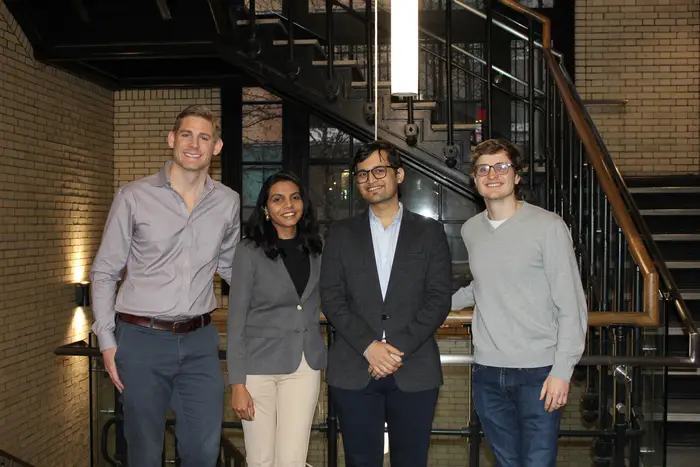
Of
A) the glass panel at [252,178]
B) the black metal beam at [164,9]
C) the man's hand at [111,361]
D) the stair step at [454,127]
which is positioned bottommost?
the man's hand at [111,361]

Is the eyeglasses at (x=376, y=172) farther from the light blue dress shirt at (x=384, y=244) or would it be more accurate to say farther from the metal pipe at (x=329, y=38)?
the metal pipe at (x=329, y=38)

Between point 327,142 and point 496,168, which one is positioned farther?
point 327,142

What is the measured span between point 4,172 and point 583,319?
4901 mm

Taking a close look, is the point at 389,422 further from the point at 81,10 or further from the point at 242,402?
the point at 81,10

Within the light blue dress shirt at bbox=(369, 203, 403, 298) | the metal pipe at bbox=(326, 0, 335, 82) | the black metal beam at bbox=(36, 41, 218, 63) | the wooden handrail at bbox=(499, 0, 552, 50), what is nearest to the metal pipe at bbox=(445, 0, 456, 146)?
the wooden handrail at bbox=(499, 0, 552, 50)

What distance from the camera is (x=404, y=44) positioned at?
2.83 m

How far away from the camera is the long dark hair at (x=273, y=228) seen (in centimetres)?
251

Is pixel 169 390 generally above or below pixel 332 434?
above

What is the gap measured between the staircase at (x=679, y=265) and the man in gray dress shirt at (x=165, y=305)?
1.95 metres

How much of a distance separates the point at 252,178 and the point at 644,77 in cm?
415

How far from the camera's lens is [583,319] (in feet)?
7.52

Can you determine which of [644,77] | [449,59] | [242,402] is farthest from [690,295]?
[644,77]

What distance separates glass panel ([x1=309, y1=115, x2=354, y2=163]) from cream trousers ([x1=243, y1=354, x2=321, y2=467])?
5.21m

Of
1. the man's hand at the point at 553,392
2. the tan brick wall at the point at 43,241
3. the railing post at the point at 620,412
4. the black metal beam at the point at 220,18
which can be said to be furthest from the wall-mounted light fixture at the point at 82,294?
the man's hand at the point at 553,392
